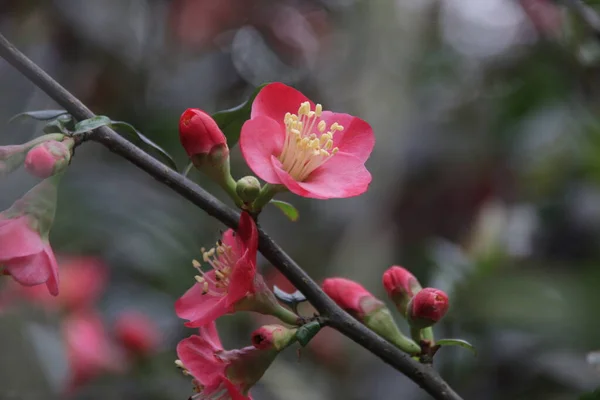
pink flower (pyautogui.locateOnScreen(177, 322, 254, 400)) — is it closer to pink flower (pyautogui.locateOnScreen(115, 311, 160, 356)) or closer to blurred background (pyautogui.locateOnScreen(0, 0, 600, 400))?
blurred background (pyautogui.locateOnScreen(0, 0, 600, 400))

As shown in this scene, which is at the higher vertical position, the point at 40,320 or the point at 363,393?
the point at 40,320

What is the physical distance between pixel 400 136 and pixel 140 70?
0.69 m

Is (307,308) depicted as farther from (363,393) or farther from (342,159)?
(342,159)

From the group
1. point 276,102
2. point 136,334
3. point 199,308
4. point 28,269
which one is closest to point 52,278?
point 28,269

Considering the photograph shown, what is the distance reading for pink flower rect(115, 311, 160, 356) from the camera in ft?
4.54

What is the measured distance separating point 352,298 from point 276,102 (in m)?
0.20

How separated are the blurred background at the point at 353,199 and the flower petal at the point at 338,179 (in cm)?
51

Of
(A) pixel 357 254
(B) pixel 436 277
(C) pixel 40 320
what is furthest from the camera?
(A) pixel 357 254

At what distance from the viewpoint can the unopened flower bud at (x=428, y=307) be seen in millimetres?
630

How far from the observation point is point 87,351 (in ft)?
4.51

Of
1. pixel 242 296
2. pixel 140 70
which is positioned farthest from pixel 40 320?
pixel 140 70

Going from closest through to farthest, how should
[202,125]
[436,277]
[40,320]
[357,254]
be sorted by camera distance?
[202,125], [40,320], [436,277], [357,254]

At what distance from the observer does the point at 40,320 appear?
1.12 meters

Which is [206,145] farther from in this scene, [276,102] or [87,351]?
[87,351]
